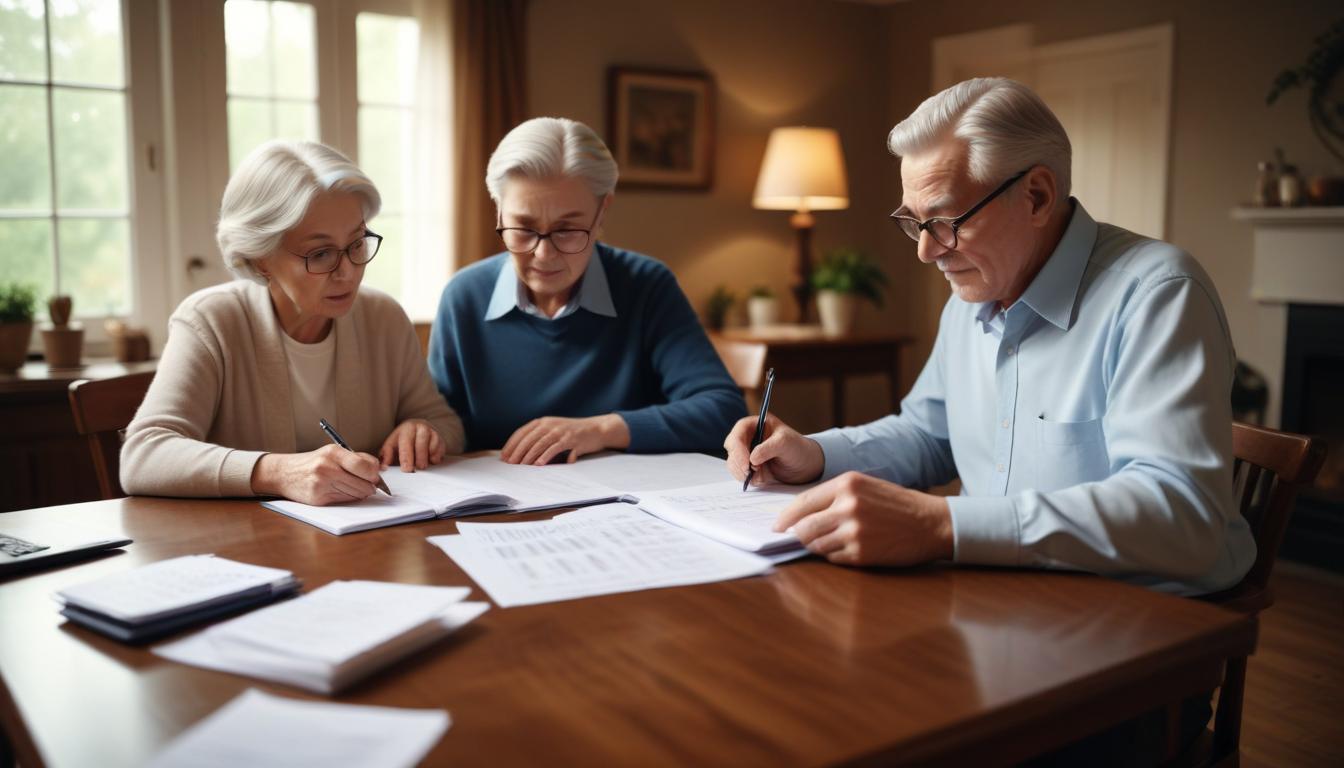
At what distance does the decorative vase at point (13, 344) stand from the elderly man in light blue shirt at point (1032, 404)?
8.68 feet

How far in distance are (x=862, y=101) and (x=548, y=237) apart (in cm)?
417

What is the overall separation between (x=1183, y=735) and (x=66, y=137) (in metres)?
3.71

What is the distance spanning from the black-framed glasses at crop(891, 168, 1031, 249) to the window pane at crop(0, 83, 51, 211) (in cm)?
318

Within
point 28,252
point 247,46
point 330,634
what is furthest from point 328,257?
point 247,46

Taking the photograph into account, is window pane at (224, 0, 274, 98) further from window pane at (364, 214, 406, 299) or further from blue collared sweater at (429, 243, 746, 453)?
blue collared sweater at (429, 243, 746, 453)

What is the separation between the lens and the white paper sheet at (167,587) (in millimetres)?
958

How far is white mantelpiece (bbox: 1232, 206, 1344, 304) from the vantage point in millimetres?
3758

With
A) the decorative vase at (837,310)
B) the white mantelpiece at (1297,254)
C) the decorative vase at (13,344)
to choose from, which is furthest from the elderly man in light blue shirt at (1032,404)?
the decorative vase at (837,310)

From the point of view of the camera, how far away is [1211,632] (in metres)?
0.98

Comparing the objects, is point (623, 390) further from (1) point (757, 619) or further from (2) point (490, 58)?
(2) point (490, 58)

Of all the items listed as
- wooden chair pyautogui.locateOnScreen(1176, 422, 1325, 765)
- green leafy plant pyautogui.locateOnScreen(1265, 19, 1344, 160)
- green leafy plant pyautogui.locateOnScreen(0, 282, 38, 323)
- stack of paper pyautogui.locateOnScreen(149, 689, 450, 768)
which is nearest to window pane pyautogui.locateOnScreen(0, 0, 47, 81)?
green leafy plant pyautogui.locateOnScreen(0, 282, 38, 323)

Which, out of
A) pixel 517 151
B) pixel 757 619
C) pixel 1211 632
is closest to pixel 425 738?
pixel 757 619

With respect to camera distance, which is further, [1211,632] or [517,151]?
[517,151]

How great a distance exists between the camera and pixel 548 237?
1.97m
